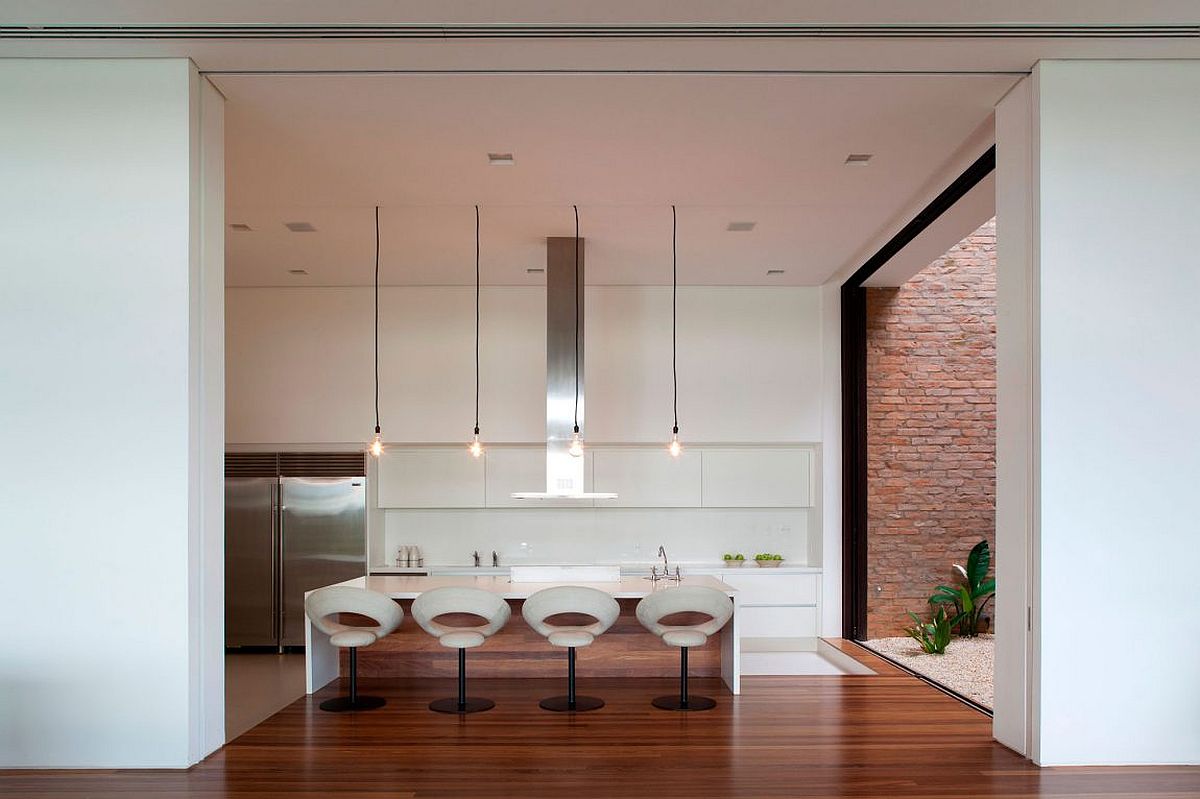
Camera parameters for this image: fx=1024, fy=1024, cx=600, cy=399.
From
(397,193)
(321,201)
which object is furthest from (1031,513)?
(321,201)

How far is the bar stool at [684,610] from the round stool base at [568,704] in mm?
333

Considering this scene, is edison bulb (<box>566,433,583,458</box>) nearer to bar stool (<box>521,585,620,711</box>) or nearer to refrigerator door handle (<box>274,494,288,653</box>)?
bar stool (<box>521,585,620,711</box>)

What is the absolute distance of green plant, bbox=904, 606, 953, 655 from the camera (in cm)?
821

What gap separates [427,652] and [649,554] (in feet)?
9.99

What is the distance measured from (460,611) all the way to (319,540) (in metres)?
3.23

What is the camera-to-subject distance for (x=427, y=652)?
6441 mm

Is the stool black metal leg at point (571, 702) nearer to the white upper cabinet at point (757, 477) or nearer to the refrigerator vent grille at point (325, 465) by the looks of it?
the white upper cabinet at point (757, 477)

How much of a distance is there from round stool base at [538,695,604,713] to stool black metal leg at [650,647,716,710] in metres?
0.33

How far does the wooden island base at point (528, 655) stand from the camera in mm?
6371

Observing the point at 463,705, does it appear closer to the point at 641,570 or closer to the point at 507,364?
the point at 641,570

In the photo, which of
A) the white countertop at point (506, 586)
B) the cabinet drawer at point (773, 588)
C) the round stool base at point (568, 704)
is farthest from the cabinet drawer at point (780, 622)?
the round stool base at point (568, 704)

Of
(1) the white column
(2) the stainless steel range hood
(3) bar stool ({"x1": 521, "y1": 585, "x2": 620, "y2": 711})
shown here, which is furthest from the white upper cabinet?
(1) the white column

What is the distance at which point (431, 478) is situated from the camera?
29.0ft

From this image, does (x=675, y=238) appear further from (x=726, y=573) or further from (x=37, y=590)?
(x=37, y=590)
